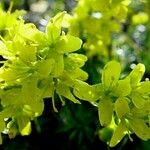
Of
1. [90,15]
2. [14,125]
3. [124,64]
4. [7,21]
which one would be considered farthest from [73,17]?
[14,125]

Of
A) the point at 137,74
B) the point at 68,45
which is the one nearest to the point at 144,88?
the point at 137,74

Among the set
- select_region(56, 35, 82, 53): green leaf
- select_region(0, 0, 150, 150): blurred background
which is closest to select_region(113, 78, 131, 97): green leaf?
select_region(56, 35, 82, 53): green leaf

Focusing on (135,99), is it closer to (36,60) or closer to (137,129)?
(137,129)

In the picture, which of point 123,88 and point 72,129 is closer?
point 123,88

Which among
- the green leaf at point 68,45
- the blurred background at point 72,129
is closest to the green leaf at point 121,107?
the green leaf at point 68,45

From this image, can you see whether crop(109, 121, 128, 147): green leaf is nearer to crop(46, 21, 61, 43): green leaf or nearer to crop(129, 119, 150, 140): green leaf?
crop(129, 119, 150, 140): green leaf

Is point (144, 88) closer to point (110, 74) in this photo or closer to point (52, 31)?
point (110, 74)

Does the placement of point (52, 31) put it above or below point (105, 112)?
above
